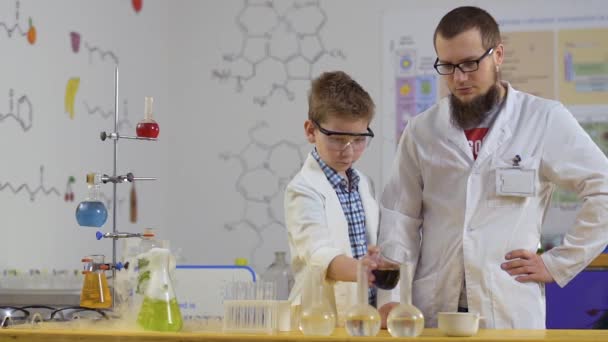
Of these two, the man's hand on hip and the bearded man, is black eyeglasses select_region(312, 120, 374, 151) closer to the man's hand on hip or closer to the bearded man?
the bearded man

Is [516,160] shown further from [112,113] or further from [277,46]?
[277,46]

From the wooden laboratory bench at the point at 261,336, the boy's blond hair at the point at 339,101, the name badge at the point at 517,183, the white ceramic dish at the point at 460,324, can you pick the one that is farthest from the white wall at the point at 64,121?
the white ceramic dish at the point at 460,324

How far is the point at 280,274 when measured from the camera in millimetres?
4043

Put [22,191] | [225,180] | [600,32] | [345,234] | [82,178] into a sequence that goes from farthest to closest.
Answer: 1. [225,180]
2. [600,32]
3. [82,178]
4. [22,191]
5. [345,234]

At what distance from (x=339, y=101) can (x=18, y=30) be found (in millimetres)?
1588

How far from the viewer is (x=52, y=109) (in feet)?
11.5

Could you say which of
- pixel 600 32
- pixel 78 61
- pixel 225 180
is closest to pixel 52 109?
pixel 78 61

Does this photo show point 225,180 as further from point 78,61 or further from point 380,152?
point 78,61

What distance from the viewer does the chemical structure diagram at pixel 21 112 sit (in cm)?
324

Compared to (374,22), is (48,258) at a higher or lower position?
lower

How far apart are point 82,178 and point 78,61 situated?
0.48 meters

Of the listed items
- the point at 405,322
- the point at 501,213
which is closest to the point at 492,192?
the point at 501,213

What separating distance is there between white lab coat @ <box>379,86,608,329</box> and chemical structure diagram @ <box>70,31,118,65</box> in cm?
194

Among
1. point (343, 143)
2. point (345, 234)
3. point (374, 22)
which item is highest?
point (374, 22)
